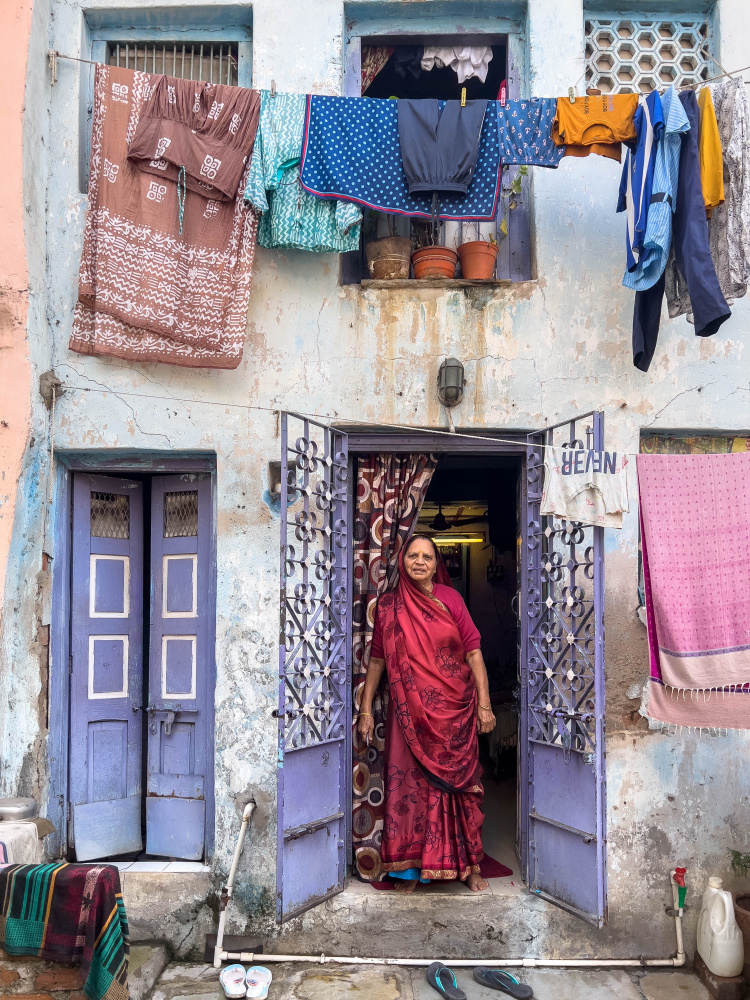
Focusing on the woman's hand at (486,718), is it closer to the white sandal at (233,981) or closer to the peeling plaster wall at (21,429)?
the white sandal at (233,981)

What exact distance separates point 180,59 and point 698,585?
4.64 m

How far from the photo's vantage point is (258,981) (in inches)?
162

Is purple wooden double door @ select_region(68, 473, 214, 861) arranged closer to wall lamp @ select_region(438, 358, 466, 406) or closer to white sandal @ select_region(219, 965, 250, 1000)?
white sandal @ select_region(219, 965, 250, 1000)

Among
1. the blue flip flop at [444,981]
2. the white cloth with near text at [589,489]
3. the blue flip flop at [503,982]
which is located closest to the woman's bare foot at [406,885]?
the blue flip flop at [444,981]

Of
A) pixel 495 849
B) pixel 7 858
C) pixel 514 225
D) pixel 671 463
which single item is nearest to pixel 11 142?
pixel 514 225

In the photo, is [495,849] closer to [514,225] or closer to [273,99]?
[514,225]

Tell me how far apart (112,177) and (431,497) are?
464cm

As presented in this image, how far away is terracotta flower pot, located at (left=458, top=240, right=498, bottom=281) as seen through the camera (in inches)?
191

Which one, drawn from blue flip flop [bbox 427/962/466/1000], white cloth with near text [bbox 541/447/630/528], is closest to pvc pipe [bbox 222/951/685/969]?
blue flip flop [bbox 427/962/466/1000]

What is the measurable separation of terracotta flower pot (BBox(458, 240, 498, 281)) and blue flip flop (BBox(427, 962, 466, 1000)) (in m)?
3.93

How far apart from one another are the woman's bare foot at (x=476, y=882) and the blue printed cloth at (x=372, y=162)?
392 cm

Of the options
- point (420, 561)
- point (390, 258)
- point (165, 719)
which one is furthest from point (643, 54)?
point (165, 719)

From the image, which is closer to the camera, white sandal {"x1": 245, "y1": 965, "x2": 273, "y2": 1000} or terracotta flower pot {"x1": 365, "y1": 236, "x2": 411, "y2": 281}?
→ white sandal {"x1": 245, "y1": 965, "x2": 273, "y2": 1000}

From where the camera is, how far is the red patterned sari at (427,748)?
4797 millimetres
